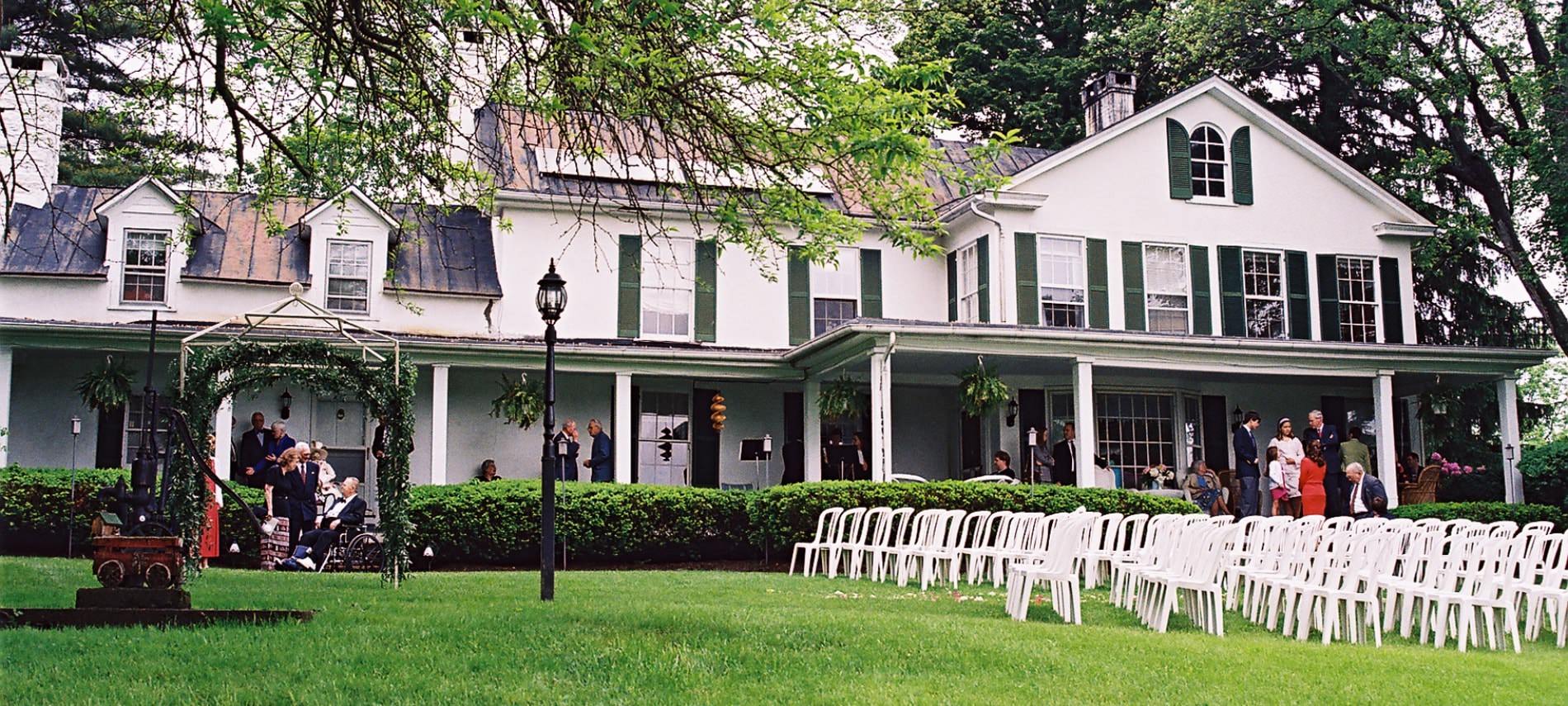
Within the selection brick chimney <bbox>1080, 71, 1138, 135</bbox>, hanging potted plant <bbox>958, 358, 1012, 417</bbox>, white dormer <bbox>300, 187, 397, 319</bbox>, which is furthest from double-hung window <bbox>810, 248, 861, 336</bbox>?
white dormer <bbox>300, 187, 397, 319</bbox>

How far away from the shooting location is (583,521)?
56.6 feet

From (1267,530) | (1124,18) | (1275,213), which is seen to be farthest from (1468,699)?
(1124,18)

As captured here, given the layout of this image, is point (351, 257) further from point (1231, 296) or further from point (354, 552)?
point (1231, 296)

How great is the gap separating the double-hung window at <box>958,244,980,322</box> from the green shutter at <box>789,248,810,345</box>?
2.38 m

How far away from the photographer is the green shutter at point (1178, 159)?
22469mm

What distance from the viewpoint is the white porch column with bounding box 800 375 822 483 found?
20188mm

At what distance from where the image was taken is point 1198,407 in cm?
2242

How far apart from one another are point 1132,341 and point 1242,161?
5.35m

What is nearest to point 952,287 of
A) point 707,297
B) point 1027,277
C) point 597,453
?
point 1027,277

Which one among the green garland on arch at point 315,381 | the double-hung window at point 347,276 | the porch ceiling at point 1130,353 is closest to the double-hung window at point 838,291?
the porch ceiling at point 1130,353

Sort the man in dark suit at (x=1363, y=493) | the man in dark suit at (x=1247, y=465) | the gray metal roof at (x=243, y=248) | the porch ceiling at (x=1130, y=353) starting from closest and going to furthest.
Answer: the man in dark suit at (x=1363, y=493), the porch ceiling at (x=1130, y=353), the man in dark suit at (x=1247, y=465), the gray metal roof at (x=243, y=248)

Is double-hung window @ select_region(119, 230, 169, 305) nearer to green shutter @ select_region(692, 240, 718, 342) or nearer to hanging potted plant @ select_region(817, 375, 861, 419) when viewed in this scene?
green shutter @ select_region(692, 240, 718, 342)

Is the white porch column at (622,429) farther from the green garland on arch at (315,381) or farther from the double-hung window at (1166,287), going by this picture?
the double-hung window at (1166,287)

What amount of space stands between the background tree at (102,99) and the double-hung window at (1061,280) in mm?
11982
